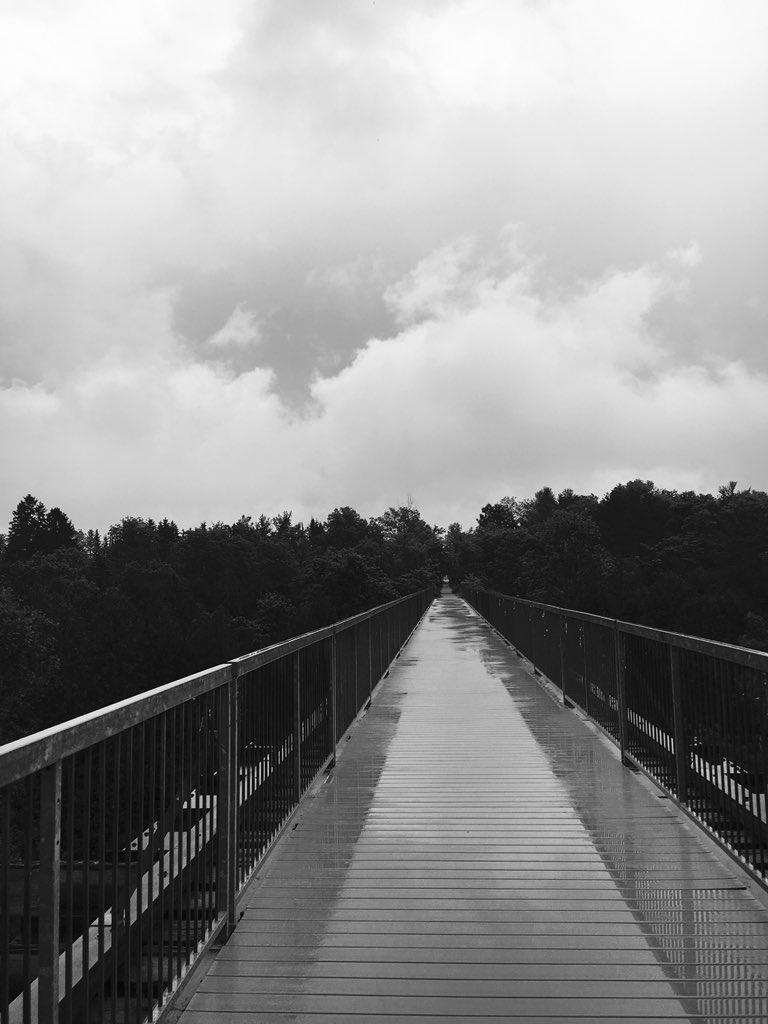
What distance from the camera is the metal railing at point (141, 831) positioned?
6.83 feet

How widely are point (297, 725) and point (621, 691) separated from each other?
2983 mm

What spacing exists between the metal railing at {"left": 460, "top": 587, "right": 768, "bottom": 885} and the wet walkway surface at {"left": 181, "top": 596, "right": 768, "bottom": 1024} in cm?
22

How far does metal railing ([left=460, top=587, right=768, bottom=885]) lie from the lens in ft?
13.4

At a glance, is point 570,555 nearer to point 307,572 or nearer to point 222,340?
point 222,340

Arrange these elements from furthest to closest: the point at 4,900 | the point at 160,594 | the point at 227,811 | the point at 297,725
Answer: the point at 160,594
the point at 297,725
the point at 227,811
the point at 4,900

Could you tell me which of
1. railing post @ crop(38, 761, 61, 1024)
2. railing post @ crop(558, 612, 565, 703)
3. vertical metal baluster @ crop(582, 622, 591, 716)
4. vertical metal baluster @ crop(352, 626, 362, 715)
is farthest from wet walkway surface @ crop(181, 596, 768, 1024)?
railing post @ crop(558, 612, 565, 703)

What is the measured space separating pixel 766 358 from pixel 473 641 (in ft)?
160

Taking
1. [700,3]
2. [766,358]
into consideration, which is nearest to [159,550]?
[766,358]

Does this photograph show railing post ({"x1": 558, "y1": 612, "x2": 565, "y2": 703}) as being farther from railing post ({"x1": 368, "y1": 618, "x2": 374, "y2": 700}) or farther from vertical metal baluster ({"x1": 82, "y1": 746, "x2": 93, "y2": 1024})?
vertical metal baluster ({"x1": 82, "y1": 746, "x2": 93, "y2": 1024})

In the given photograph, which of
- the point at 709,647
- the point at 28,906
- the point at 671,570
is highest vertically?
the point at 709,647

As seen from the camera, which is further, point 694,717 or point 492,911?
point 694,717

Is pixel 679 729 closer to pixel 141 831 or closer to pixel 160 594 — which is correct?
pixel 141 831

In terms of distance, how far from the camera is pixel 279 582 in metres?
115

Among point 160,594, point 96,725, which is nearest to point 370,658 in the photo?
point 96,725
